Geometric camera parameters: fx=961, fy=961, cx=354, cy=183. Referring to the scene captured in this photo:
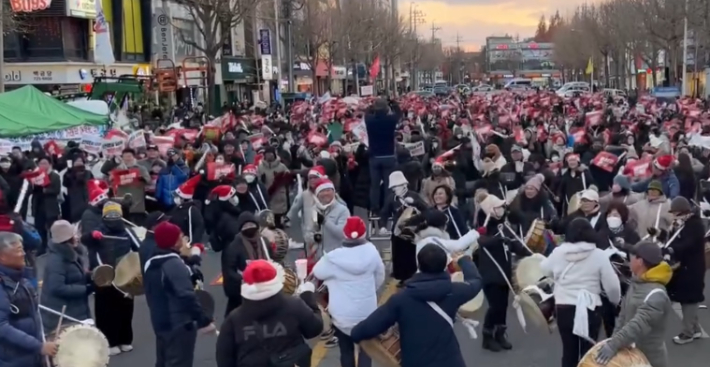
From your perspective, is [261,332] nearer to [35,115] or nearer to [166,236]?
[166,236]

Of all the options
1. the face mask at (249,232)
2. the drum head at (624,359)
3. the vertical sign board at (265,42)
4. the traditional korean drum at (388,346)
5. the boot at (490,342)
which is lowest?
the boot at (490,342)

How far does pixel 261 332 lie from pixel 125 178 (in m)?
8.38

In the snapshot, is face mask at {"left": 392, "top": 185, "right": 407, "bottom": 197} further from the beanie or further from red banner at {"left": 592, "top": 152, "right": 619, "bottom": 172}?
red banner at {"left": 592, "top": 152, "right": 619, "bottom": 172}

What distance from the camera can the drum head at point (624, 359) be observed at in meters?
5.98

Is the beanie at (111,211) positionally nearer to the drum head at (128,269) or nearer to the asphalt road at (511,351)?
the drum head at (128,269)

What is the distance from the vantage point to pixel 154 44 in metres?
46.4

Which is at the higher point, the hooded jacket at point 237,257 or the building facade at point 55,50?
the building facade at point 55,50

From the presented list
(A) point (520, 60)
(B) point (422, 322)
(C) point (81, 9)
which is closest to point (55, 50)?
(C) point (81, 9)

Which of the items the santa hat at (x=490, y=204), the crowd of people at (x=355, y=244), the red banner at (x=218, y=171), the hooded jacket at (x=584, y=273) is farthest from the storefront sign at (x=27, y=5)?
the hooded jacket at (x=584, y=273)

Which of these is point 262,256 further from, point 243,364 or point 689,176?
point 689,176

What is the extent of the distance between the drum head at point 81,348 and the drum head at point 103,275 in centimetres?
206

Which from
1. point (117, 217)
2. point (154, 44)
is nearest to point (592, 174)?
point (117, 217)

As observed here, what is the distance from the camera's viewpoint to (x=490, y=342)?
359 inches

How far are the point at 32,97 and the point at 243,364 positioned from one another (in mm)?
17744
